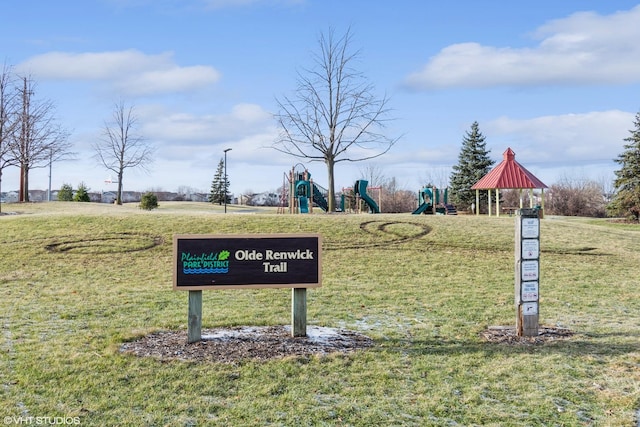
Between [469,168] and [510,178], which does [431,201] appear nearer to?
[510,178]

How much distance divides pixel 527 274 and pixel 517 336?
812 millimetres

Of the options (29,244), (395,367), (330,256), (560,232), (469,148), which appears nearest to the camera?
(395,367)

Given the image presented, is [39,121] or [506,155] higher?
[39,121]

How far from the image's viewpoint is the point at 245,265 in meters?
6.50

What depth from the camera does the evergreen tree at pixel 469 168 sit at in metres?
47.6

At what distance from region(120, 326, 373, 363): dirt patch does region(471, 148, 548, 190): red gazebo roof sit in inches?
868

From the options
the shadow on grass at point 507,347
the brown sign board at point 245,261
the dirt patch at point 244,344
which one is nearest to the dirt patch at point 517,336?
the shadow on grass at point 507,347

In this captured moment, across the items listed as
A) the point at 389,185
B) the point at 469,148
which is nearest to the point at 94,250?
the point at 469,148

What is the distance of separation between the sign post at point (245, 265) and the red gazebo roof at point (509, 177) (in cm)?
2207

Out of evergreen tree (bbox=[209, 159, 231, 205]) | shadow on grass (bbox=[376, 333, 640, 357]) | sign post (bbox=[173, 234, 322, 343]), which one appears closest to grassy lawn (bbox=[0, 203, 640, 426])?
shadow on grass (bbox=[376, 333, 640, 357])

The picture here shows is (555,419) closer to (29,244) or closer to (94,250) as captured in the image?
(94,250)

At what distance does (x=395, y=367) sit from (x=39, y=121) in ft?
123

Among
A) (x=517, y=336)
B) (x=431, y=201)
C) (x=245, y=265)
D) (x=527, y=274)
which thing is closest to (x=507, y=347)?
(x=517, y=336)

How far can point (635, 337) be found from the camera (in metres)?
6.91
